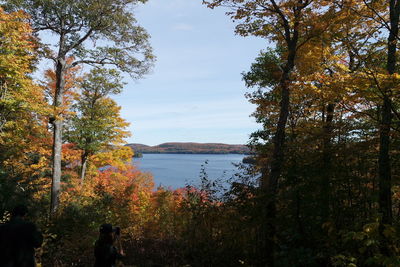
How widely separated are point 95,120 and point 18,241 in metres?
18.7

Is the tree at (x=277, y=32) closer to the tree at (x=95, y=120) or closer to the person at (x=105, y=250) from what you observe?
the person at (x=105, y=250)

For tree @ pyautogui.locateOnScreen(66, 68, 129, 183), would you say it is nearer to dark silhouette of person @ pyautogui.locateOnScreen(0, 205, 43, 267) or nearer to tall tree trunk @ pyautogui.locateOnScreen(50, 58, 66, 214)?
tall tree trunk @ pyautogui.locateOnScreen(50, 58, 66, 214)

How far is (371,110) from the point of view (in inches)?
269

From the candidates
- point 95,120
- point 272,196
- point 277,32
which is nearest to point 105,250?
point 272,196

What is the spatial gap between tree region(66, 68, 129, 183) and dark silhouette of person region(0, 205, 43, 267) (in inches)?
688

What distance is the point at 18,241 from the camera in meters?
4.36

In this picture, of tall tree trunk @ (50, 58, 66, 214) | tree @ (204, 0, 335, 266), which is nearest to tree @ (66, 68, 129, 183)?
tall tree trunk @ (50, 58, 66, 214)

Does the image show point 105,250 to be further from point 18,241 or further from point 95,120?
point 95,120

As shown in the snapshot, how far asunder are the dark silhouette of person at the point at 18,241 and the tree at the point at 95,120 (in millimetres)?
17480

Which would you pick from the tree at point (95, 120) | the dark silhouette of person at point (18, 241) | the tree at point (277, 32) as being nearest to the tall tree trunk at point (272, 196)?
the tree at point (277, 32)

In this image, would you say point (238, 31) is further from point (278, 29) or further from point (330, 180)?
point (330, 180)

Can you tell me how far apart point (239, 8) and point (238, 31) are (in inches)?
26.5

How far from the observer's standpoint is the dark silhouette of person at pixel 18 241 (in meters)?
4.26

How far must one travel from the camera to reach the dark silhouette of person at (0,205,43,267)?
4263mm
